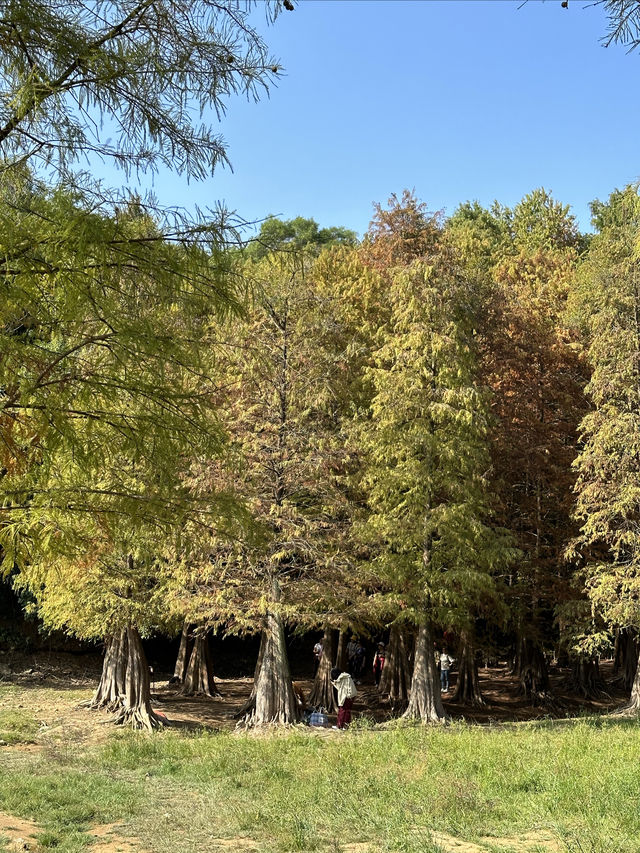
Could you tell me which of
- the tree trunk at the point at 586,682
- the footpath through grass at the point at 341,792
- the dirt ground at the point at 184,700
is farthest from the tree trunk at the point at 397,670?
the footpath through grass at the point at 341,792

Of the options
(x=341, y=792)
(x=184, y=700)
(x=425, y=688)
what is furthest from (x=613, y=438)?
(x=184, y=700)

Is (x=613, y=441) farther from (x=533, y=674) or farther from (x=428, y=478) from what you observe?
(x=533, y=674)

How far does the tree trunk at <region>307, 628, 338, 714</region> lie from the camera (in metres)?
20.2

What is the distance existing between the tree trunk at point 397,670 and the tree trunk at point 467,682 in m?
Answer: 1.49

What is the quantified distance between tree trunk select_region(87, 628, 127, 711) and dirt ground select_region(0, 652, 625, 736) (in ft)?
1.39

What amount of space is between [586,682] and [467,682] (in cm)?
437

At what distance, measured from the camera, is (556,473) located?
20.0 m

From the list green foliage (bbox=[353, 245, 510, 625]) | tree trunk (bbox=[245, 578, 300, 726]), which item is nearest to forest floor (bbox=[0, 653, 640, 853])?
tree trunk (bbox=[245, 578, 300, 726])

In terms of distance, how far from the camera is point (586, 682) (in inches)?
908

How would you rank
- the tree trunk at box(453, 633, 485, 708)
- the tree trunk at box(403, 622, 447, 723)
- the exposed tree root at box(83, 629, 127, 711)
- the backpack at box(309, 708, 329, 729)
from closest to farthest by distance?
the backpack at box(309, 708, 329, 729) < the tree trunk at box(403, 622, 447, 723) < the exposed tree root at box(83, 629, 127, 711) < the tree trunk at box(453, 633, 485, 708)

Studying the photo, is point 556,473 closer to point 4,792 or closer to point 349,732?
point 349,732

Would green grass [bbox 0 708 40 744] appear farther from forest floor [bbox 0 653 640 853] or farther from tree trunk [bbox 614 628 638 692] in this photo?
tree trunk [bbox 614 628 638 692]

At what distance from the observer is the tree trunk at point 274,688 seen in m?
15.6

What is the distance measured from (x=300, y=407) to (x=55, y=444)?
1282 centimetres
